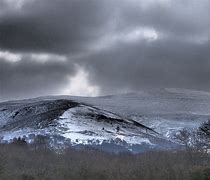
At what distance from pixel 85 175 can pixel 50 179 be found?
38.5 feet

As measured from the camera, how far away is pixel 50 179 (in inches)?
2159

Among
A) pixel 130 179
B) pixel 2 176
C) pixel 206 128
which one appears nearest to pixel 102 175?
pixel 130 179

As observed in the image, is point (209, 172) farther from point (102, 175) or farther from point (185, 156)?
point (185, 156)

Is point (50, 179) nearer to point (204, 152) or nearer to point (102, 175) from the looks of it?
point (102, 175)

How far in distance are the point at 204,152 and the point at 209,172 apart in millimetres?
40761

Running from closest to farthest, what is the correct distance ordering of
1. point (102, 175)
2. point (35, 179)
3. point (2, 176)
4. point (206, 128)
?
point (2, 176)
point (35, 179)
point (102, 175)
point (206, 128)

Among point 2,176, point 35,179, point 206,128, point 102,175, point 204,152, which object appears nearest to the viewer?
point 2,176

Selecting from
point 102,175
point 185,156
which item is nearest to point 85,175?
point 102,175

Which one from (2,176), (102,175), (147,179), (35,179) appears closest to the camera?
(2,176)

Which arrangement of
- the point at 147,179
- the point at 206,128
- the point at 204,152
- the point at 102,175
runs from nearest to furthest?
the point at 147,179 → the point at 102,175 → the point at 204,152 → the point at 206,128

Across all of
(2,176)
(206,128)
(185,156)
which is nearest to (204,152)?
(185,156)

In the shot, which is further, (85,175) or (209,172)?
(85,175)

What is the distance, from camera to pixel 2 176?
164 ft

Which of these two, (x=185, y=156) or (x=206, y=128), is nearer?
(x=185, y=156)
